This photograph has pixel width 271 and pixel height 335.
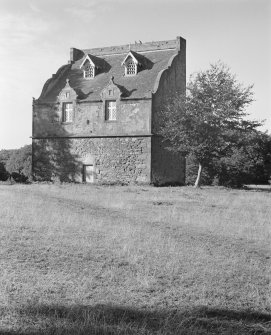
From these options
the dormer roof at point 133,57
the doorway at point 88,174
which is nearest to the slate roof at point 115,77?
the dormer roof at point 133,57

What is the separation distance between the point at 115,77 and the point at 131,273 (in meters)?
33.4

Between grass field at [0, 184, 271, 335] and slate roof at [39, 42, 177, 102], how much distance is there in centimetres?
2187

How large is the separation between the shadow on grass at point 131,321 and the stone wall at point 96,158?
3017 centimetres

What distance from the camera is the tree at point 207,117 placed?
37.0 m

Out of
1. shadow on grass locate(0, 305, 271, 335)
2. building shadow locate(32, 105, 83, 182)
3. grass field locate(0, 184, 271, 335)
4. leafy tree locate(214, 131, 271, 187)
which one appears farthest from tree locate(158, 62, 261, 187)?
shadow on grass locate(0, 305, 271, 335)

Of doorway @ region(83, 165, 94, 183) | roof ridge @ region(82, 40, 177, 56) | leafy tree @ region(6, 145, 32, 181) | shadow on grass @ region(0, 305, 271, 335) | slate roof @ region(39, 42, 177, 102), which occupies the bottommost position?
shadow on grass @ region(0, 305, 271, 335)

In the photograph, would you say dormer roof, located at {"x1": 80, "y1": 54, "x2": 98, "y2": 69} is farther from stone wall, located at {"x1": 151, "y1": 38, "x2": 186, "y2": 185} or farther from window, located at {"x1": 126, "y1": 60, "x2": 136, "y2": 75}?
stone wall, located at {"x1": 151, "y1": 38, "x2": 186, "y2": 185}

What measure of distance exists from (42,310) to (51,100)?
121 ft

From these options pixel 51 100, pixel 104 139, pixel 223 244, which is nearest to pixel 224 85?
pixel 104 139

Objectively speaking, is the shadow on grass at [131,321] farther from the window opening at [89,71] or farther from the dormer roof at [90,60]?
the window opening at [89,71]

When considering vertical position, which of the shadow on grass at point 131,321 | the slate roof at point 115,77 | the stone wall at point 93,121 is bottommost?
the shadow on grass at point 131,321

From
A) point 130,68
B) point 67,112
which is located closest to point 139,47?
point 130,68

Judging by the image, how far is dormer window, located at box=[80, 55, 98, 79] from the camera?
44406mm

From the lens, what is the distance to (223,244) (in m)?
14.8
